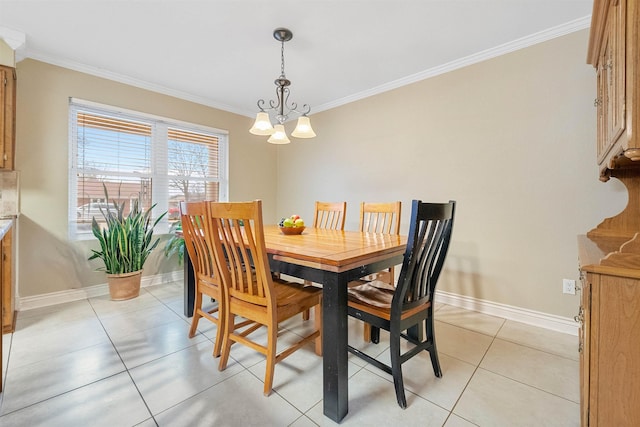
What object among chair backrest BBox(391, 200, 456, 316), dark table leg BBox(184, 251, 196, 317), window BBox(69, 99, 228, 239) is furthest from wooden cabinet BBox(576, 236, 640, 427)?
window BBox(69, 99, 228, 239)

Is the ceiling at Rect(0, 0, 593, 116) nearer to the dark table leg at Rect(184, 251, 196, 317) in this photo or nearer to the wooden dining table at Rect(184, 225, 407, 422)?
the wooden dining table at Rect(184, 225, 407, 422)

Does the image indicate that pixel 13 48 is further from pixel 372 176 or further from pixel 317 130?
pixel 372 176

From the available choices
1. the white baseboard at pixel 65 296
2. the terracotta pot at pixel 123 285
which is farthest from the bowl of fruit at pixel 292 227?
the white baseboard at pixel 65 296

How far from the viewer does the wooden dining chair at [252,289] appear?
1.36 meters

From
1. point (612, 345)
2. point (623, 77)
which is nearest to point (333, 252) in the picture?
point (612, 345)

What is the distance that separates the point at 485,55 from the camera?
245 cm

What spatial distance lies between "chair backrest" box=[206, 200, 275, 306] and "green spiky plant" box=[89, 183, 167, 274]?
1.63 m

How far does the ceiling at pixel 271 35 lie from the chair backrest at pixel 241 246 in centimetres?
153

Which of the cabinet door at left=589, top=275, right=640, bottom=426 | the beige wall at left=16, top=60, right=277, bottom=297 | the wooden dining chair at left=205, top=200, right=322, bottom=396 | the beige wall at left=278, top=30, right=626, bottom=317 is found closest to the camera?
the cabinet door at left=589, top=275, right=640, bottom=426

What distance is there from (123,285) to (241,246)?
211 cm

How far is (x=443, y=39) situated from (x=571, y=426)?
2.64 m

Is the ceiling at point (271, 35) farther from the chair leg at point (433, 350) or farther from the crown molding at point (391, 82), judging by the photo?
the chair leg at point (433, 350)

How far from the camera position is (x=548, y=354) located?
5.92 ft

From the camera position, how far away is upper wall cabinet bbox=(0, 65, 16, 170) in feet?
6.97
